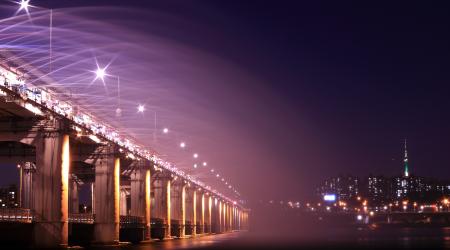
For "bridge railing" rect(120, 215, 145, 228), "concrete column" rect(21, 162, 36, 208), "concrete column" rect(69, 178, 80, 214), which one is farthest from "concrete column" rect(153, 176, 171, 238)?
"concrete column" rect(21, 162, 36, 208)

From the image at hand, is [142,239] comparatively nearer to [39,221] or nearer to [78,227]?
[78,227]

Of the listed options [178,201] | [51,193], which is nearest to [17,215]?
[51,193]

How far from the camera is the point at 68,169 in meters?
64.4

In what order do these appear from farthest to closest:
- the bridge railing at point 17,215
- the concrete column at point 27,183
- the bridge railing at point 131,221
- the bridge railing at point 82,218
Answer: the concrete column at point 27,183, the bridge railing at point 131,221, the bridge railing at point 82,218, the bridge railing at point 17,215

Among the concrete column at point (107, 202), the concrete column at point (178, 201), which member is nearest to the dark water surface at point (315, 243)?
the concrete column at point (107, 202)

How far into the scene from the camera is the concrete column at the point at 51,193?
59344 millimetres

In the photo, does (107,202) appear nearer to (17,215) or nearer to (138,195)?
(17,215)

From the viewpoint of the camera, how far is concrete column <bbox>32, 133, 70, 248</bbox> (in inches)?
2336

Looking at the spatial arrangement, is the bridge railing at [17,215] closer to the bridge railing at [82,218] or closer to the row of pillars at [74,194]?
the row of pillars at [74,194]

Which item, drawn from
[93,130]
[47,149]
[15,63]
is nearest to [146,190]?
[93,130]

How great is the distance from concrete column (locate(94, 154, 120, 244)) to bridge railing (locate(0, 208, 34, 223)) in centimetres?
1619

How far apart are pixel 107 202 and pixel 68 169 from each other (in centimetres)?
1329

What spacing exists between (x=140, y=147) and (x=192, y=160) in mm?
66891

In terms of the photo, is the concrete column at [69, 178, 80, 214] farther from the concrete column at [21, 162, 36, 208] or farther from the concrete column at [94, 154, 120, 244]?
the concrete column at [94, 154, 120, 244]
